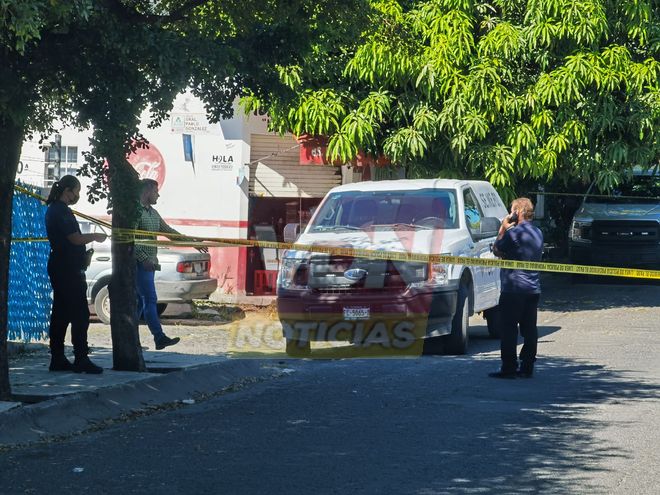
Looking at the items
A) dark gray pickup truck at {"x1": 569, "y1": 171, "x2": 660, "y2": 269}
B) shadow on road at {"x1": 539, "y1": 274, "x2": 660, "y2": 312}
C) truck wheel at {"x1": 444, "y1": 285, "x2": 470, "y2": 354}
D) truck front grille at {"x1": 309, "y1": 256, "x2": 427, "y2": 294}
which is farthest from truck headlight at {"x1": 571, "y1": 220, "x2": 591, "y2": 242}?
truck front grille at {"x1": 309, "y1": 256, "x2": 427, "y2": 294}

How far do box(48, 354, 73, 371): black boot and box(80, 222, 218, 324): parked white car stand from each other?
671 cm

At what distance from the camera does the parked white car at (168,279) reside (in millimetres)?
18281

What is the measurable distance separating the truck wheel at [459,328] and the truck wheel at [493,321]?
2300 mm

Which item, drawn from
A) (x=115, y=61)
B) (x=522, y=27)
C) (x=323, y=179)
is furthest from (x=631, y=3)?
(x=115, y=61)

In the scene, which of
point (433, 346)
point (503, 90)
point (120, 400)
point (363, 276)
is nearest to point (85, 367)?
point (120, 400)

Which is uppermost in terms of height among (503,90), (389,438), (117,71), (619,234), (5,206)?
(503,90)

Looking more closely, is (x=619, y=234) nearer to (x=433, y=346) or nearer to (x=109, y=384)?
(x=433, y=346)

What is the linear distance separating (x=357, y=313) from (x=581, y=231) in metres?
12.6

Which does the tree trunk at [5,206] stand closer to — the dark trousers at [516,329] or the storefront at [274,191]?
the dark trousers at [516,329]

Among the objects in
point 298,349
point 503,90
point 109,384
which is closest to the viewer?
point 109,384

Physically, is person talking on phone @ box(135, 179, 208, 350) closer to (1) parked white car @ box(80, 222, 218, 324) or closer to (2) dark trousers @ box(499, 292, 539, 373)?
(2) dark trousers @ box(499, 292, 539, 373)

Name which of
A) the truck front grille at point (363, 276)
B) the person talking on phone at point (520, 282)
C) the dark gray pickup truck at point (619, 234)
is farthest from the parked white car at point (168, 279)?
the dark gray pickup truck at point (619, 234)

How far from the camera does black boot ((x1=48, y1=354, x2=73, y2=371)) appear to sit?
11.4 metres

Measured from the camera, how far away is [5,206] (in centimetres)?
959
